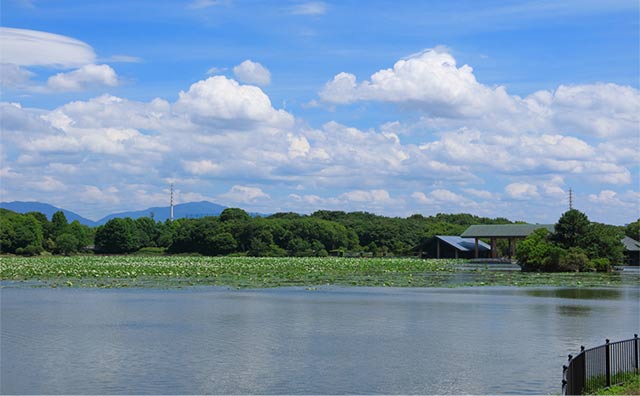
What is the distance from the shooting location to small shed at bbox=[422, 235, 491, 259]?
336ft

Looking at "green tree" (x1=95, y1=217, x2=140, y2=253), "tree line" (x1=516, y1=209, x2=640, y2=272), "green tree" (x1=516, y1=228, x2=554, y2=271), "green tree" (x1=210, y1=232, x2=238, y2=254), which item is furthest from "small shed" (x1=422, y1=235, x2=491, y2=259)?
"green tree" (x1=95, y1=217, x2=140, y2=253)

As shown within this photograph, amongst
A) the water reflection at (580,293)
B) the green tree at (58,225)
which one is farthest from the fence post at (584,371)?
the green tree at (58,225)

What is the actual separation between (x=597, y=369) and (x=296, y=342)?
9051mm

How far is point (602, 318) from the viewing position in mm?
26375

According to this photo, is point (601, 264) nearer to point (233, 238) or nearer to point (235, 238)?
point (233, 238)

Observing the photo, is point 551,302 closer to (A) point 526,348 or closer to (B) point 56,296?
(A) point 526,348

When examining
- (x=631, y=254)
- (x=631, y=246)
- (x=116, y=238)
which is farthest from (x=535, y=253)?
(x=116, y=238)

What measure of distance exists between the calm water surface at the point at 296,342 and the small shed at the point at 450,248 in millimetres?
67605

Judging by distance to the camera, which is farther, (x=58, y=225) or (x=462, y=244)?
(x=58, y=225)

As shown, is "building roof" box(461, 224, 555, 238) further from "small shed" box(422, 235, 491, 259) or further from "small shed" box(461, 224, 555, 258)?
"small shed" box(422, 235, 491, 259)

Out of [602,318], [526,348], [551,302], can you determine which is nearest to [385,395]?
[526,348]

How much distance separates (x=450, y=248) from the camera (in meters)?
103

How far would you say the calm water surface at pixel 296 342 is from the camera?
15.2 meters

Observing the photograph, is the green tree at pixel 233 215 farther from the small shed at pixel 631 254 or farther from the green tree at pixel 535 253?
the green tree at pixel 535 253
